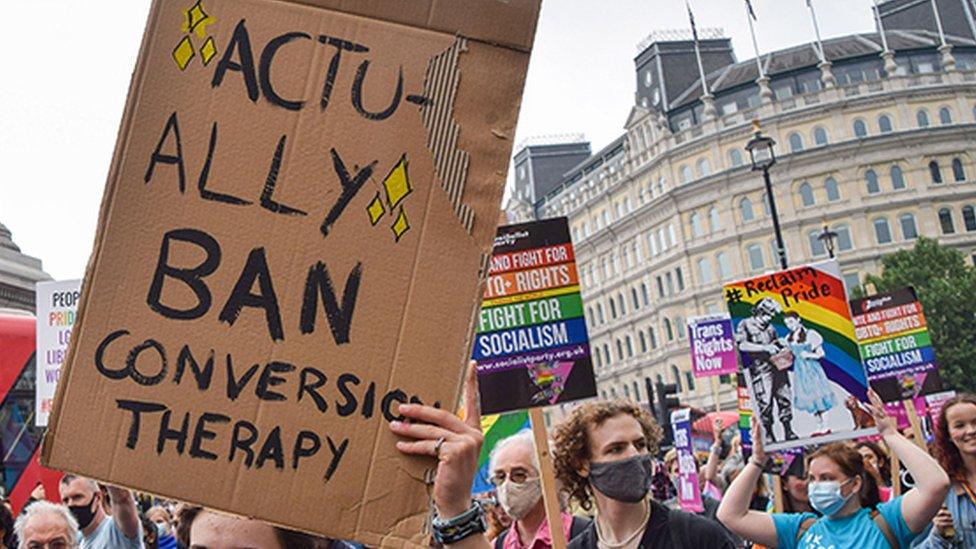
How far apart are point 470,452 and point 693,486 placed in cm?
760

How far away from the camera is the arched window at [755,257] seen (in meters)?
64.3

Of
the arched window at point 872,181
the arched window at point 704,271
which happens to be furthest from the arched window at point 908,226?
the arched window at point 704,271

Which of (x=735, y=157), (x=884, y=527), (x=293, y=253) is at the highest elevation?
(x=735, y=157)

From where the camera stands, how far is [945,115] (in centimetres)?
6303

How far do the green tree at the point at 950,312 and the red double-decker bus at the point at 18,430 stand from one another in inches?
1541

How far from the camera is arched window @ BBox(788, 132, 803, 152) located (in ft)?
211

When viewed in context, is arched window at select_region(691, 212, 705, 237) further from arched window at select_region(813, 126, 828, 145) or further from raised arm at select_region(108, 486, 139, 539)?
raised arm at select_region(108, 486, 139, 539)

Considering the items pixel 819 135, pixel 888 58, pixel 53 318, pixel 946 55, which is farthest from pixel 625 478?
pixel 946 55

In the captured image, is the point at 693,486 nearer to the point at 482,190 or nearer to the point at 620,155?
the point at 482,190

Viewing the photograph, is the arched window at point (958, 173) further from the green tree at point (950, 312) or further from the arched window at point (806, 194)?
the green tree at point (950, 312)

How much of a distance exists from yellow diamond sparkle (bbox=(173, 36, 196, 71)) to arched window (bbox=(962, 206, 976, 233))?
66.4m

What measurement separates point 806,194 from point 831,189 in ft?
5.16

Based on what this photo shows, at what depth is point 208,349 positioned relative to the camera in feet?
5.85

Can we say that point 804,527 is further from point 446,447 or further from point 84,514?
point 84,514
